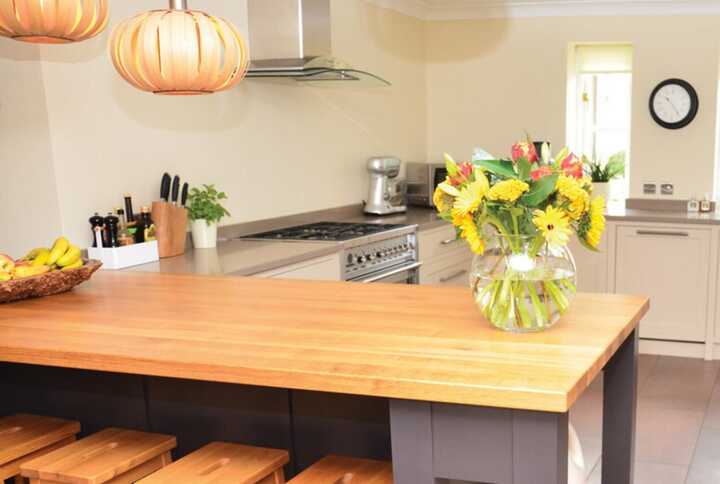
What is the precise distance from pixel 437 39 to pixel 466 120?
2.19 ft

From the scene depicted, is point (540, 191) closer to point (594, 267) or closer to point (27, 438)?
point (27, 438)

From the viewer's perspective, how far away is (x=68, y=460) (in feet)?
6.16

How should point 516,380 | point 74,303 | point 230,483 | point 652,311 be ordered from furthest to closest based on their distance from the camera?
1. point 652,311
2. point 74,303
3. point 230,483
4. point 516,380

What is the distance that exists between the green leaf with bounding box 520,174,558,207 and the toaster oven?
3.85m

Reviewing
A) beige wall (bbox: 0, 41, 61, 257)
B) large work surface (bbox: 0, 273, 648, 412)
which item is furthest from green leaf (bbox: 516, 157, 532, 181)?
beige wall (bbox: 0, 41, 61, 257)

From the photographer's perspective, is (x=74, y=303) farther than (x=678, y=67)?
No

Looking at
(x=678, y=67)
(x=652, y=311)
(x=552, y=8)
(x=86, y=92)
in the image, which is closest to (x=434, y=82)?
(x=552, y=8)

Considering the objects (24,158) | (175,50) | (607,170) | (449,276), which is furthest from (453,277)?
(175,50)

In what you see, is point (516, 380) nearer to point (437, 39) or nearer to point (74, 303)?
point (74, 303)

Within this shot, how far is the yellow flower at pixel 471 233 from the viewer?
5.78 ft

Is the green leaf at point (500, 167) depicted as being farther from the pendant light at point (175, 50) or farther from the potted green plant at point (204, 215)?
the potted green plant at point (204, 215)

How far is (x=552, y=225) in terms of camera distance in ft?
5.55

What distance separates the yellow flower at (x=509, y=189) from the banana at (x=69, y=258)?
1.45 m

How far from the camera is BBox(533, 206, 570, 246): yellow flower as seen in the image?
168 cm
